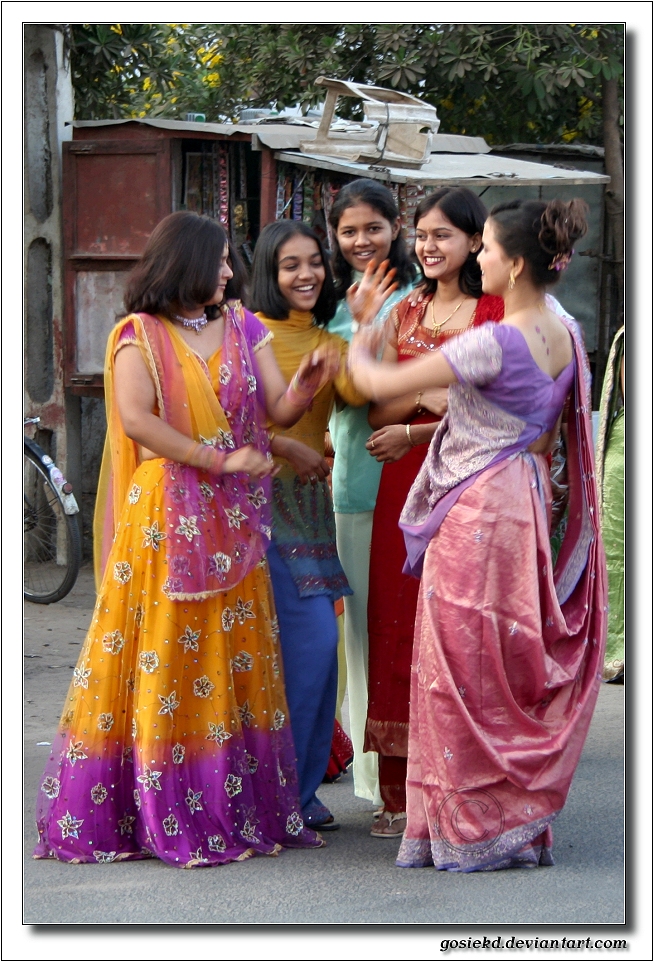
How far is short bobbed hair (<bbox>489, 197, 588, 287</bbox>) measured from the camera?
334cm

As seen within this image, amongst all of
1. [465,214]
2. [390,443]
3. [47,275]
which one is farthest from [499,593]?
[47,275]

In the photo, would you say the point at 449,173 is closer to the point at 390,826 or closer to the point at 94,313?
the point at 94,313

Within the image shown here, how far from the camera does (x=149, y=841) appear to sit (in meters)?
3.51

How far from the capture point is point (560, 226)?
3.32m

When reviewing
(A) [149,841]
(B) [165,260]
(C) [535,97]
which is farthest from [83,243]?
(A) [149,841]

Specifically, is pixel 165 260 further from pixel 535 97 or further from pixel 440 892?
pixel 535 97

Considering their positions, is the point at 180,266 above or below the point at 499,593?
above

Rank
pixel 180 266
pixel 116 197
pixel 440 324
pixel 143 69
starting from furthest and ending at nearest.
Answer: pixel 143 69 < pixel 116 197 < pixel 440 324 < pixel 180 266

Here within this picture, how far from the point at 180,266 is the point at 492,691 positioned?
1501 millimetres

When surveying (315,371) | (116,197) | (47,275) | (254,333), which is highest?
(116,197)

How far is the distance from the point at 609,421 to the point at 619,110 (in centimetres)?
395

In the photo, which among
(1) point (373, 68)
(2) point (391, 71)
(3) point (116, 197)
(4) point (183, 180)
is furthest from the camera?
(1) point (373, 68)

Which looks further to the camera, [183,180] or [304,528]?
[183,180]

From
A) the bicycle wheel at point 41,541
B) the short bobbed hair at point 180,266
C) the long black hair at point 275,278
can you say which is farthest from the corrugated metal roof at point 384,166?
the short bobbed hair at point 180,266
